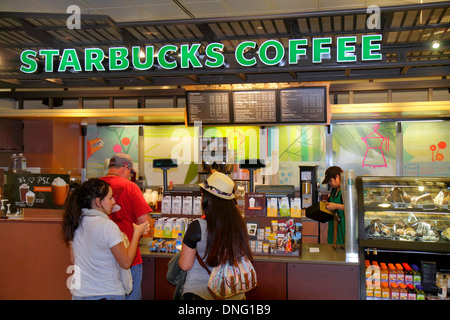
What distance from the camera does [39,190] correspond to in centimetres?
463

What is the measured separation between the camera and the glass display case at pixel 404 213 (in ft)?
12.3

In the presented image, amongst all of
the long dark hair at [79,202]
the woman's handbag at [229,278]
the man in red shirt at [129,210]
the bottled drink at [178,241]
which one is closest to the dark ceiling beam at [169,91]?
the bottled drink at [178,241]

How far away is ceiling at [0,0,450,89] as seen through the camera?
4.68 metres

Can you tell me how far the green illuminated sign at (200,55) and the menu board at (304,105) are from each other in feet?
3.52

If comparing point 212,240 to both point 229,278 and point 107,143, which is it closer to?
point 229,278

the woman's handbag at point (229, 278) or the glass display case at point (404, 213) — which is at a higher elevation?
the glass display case at point (404, 213)

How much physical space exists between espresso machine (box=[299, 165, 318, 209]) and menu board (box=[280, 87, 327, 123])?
1014 millimetres

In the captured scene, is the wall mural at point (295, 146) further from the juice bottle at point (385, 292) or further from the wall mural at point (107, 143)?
the juice bottle at point (385, 292)

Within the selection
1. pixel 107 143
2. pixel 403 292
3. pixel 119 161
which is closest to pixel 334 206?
pixel 403 292

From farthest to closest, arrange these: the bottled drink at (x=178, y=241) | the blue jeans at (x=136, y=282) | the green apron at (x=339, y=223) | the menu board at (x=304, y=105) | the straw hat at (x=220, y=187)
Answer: the menu board at (x=304, y=105)
the green apron at (x=339, y=223)
the bottled drink at (x=178, y=241)
the blue jeans at (x=136, y=282)
the straw hat at (x=220, y=187)

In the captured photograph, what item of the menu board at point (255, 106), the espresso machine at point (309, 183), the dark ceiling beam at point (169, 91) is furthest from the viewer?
the espresso machine at point (309, 183)

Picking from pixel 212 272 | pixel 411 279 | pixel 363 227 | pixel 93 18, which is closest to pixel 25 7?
pixel 93 18

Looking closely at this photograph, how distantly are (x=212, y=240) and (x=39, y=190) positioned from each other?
2791 mm
